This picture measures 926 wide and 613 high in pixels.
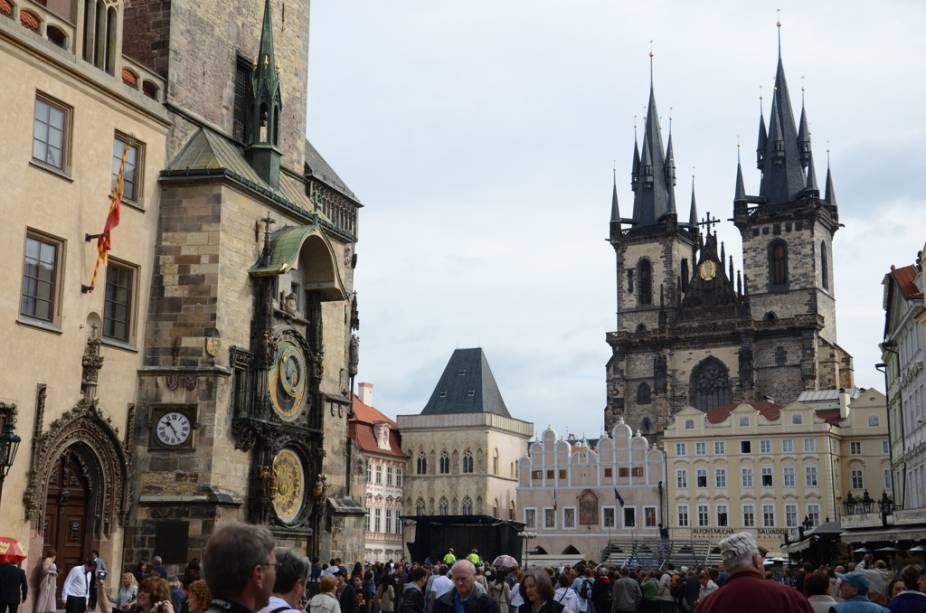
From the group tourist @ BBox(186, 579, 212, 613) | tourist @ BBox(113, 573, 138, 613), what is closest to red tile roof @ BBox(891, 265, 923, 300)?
tourist @ BBox(113, 573, 138, 613)

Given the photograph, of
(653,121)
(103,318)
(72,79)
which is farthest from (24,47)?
(653,121)

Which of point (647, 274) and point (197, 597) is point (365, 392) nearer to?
point (647, 274)

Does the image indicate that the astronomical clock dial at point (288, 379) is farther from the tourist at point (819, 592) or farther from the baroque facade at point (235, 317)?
the tourist at point (819, 592)

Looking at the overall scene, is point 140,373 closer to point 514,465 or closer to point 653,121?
point 514,465

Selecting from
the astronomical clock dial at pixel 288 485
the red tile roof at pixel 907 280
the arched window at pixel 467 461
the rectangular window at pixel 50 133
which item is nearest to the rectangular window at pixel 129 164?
the rectangular window at pixel 50 133

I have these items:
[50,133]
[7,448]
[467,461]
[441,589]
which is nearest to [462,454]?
[467,461]

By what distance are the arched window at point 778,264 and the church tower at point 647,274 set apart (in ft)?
26.5

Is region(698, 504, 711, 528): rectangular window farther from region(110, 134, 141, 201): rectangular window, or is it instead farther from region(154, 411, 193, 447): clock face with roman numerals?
region(110, 134, 141, 201): rectangular window

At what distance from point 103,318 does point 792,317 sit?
74.0m

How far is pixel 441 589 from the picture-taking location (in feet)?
40.8

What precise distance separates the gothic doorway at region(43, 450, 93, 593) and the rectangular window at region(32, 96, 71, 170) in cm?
481

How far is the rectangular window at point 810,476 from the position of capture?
74500 millimetres

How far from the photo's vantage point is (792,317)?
8744 cm

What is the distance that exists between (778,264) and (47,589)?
80281mm
